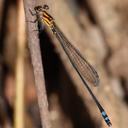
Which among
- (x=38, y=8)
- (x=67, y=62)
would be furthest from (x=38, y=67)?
(x=67, y=62)

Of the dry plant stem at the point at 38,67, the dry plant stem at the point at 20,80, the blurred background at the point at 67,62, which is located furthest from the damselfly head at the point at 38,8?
the dry plant stem at the point at 20,80

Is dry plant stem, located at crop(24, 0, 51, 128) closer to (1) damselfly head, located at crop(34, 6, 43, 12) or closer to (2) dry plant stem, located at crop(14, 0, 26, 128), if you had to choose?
(1) damselfly head, located at crop(34, 6, 43, 12)

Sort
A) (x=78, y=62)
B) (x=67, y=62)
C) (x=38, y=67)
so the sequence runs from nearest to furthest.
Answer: (x=38, y=67)
(x=78, y=62)
(x=67, y=62)

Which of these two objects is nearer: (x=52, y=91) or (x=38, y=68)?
(x=38, y=68)

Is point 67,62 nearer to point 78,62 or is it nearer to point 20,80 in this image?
point 78,62

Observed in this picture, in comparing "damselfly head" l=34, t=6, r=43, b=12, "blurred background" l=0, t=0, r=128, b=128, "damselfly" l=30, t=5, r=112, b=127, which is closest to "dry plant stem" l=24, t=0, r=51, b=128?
"damselfly head" l=34, t=6, r=43, b=12

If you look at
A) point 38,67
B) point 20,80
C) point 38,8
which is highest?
point 38,8

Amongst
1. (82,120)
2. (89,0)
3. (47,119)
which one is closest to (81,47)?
(82,120)

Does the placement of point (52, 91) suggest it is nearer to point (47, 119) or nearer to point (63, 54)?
point (63, 54)
